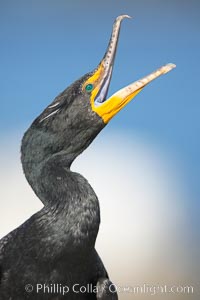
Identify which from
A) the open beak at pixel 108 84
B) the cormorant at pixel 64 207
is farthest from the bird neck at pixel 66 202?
the open beak at pixel 108 84

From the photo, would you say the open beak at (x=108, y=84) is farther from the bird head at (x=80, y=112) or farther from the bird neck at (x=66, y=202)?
the bird neck at (x=66, y=202)

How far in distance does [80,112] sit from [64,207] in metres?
0.35

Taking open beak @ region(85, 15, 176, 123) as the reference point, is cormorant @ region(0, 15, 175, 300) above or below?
below

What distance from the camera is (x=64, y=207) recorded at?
143 centimetres

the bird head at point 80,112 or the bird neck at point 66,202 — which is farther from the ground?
the bird head at point 80,112

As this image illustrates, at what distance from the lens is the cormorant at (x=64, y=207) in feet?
4.63

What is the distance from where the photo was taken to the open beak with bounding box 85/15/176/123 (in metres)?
1.52

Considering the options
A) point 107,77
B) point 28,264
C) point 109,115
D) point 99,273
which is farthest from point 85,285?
point 107,77

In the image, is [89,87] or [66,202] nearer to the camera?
[66,202]

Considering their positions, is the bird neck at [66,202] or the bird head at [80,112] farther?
the bird head at [80,112]

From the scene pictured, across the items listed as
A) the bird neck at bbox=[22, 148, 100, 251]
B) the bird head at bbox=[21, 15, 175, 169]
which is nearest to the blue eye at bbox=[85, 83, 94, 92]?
the bird head at bbox=[21, 15, 175, 169]

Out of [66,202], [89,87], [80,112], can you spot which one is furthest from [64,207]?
[89,87]

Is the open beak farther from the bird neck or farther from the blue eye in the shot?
the bird neck

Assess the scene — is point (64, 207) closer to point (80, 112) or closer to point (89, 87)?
point (80, 112)
